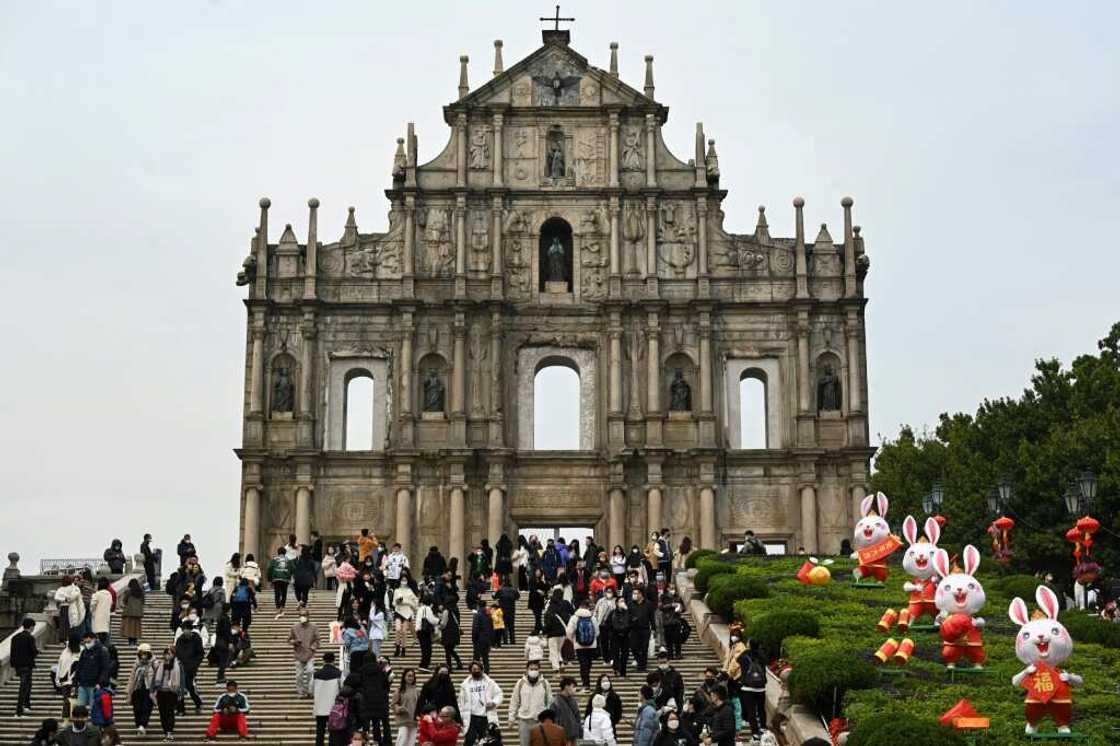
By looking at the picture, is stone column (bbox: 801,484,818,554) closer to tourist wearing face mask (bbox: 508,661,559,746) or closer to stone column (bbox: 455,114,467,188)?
stone column (bbox: 455,114,467,188)

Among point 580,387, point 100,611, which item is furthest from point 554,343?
point 100,611

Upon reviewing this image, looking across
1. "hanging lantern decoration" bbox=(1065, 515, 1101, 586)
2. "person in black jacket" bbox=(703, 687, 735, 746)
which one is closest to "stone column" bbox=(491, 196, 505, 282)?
"hanging lantern decoration" bbox=(1065, 515, 1101, 586)

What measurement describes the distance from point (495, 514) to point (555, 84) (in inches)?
542

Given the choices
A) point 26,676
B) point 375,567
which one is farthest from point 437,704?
point 375,567

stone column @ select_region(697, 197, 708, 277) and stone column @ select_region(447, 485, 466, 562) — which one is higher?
stone column @ select_region(697, 197, 708, 277)

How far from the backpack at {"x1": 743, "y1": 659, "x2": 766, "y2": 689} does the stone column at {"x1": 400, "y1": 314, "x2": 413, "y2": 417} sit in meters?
26.3

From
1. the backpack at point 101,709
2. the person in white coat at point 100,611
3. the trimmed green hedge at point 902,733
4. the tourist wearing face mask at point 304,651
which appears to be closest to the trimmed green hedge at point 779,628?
the tourist wearing face mask at point 304,651

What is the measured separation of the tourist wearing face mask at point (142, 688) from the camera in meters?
27.1

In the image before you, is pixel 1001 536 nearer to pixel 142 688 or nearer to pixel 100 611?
pixel 100 611

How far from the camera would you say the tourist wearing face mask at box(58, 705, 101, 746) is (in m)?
22.2

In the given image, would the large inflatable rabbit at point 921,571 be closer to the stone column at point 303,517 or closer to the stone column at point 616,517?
the stone column at point 616,517

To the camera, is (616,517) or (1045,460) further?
(616,517)

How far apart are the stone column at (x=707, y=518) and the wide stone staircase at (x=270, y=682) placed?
1332cm

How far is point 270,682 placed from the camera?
31.0 m
